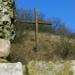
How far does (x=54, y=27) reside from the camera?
12.2 m

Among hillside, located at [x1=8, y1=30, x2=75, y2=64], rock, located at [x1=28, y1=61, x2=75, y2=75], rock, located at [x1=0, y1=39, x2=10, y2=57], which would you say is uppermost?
rock, located at [x1=0, y1=39, x2=10, y2=57]

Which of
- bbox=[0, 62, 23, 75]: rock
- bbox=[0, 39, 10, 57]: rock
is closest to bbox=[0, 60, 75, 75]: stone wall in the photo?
bbox=[0, 62, 23, 75]: rock

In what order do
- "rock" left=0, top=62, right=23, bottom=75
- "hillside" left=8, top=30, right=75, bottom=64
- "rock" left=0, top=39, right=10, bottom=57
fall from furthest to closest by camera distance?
"hillside" left=8, top=30, right=75, bottom=64 < "rock" left=0, top=39, right=10, bottom=57 < "rock" left=0, top=62, right=23, bottom=75

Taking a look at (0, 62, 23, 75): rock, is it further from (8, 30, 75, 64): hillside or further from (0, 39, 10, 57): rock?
(8, 30, 75, 64): hillside

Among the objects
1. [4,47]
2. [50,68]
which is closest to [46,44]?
[4,47]

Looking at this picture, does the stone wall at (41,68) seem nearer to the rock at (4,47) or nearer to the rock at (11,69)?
the rock at (11,69)

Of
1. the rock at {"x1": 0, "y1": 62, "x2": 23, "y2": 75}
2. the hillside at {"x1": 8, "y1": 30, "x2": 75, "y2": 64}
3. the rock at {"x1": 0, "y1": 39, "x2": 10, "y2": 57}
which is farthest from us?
the hillside at {"x1": 8, "y1": 30, "x2": 75, "y2": 64}

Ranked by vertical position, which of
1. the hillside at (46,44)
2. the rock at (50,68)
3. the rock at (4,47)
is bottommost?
the hillside at (46,44)

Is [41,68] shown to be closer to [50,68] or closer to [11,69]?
[50,68]

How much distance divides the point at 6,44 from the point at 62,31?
8897mm

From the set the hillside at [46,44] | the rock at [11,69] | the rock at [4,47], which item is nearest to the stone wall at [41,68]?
the rock at [11,69]

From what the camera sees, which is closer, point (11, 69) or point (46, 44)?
point (11, 69)

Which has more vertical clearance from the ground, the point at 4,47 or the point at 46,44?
the point at 4,47

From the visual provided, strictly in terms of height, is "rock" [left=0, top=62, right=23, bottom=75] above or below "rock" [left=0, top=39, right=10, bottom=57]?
below
